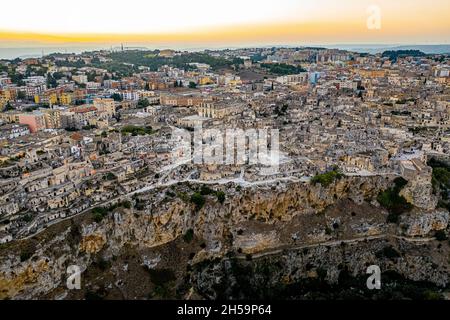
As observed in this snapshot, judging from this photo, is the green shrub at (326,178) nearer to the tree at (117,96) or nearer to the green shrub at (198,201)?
the green shrub at (198,201)

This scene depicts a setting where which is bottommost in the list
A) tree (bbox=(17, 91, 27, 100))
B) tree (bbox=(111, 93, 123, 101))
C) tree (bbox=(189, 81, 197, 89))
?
tree (bbox=(111, 93, 123, 101))

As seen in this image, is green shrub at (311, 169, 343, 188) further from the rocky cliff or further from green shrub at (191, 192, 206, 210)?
green shrub at (191, 192, 206, 210)

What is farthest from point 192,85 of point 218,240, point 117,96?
point 218,240

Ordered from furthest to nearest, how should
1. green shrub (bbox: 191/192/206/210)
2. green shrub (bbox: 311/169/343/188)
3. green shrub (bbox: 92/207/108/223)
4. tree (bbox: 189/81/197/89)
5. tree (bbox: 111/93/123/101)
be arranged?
tree (bbox: 189/81/197/89) → tree (bbox: 111/93/123/101) → green shrub (bbox: 311/169/343/188) → green shrub (bbox: 191/192/206/210) → green shrub (bbox: 92/207/108/223)

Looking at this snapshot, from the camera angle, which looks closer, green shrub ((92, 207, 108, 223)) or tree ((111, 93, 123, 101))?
green shrub ((92, 207, 108, 223))

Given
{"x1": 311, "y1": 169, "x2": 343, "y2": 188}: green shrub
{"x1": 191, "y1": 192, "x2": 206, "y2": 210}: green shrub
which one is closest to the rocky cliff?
{"x1": 191, "y1": 192, "x2": 206, "y2": 210}: green shrub

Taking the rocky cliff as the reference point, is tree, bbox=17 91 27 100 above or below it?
above

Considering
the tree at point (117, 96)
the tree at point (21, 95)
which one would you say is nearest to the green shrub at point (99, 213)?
the tree at point (117, 96)

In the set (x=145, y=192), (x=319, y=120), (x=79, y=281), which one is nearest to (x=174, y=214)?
(x=145, y=192)

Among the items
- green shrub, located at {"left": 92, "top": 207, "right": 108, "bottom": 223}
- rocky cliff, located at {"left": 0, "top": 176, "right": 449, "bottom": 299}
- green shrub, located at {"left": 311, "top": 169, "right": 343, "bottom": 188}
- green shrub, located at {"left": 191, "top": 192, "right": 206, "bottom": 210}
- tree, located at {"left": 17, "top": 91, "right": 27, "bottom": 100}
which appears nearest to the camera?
rocky cliff, located at {"left": 0, "top": 176, "right": 449, "bottom": 299}

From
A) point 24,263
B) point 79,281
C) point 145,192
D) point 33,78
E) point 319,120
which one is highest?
point 33,78
